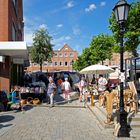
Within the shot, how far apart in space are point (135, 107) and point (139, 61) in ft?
14.7

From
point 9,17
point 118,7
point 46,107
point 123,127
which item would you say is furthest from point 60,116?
point 9,17

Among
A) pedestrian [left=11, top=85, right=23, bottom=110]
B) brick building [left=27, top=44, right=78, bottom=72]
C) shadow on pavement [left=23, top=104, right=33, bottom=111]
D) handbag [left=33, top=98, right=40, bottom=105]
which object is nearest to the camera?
pedestrian [left=11, top=85, right=23, bottom=110]

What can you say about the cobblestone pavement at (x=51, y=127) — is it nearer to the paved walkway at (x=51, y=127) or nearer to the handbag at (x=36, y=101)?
the paved walkway at (x=51, y=127)

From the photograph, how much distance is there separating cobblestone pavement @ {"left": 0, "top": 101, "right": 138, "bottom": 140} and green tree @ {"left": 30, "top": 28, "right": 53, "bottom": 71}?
4197cm

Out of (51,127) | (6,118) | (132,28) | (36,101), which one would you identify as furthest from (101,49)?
(51,127)

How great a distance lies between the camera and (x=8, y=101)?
640 inches

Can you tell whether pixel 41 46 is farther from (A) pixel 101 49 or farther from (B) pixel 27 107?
(B) pixel 27 107

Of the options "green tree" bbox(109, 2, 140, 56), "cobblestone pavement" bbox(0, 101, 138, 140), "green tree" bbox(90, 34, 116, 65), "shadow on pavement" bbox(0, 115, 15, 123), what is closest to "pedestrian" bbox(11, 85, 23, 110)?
"cobblestone pavement" bbox(0, 101, 138, 140)

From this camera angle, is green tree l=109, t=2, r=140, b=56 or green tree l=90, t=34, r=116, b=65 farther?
green tree l=90, t=34, r=116, b=65

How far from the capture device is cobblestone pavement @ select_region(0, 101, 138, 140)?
9875mm

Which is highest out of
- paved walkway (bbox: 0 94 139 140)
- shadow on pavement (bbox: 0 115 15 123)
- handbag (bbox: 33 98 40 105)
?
handbag (bbox: 33 98 40 105)

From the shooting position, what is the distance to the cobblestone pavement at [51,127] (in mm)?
9875

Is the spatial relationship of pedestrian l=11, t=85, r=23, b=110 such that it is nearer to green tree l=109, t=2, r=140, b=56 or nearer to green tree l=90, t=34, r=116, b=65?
green tree l=109, t=2, r=140, b=56

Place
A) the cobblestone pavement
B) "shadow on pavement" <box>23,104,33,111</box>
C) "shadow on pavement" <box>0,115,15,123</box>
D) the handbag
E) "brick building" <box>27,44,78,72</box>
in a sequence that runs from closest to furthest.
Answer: the cobblestone pavement
"shadow on pavement" <box>0,115,15,123</box>
"shadow on pavement" <box>23,104,33,111</box>
the handbag
"brick building" <box>27,44,78,72</box>
